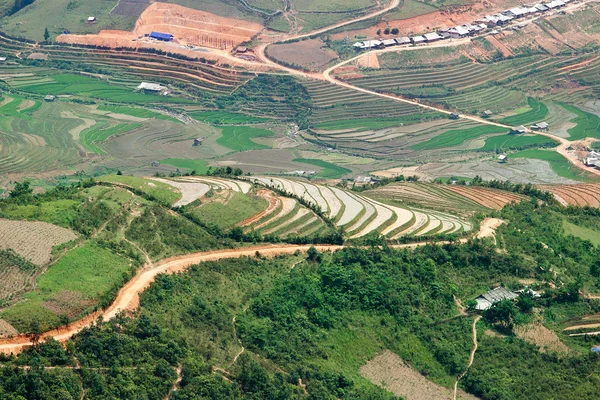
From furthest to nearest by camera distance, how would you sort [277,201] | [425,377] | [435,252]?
[277,201], [435,252], [425,377]

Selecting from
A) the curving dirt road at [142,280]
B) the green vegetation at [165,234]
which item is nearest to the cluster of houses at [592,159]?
the curving dirt road at [142,280]

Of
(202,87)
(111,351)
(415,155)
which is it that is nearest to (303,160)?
(415,155)

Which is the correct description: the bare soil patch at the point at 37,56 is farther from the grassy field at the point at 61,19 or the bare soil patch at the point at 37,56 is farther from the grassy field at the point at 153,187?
the grassy field at the point at 153,187

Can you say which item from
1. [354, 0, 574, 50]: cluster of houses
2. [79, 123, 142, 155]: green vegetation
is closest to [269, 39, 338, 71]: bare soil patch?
[354, 0, 574, 50]: cluster of houses

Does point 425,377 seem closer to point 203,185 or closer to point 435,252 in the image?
point 435,252

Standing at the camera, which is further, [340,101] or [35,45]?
[35,45]

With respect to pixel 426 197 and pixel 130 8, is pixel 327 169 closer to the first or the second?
pixel 426 197
